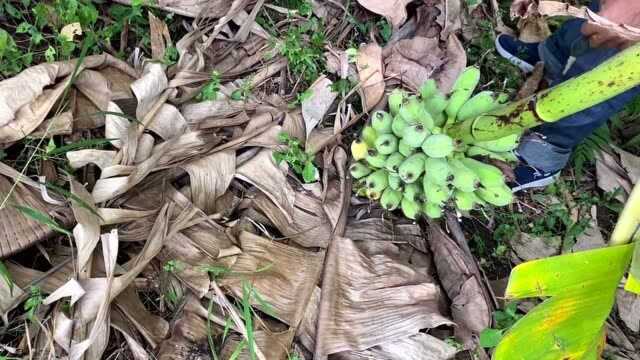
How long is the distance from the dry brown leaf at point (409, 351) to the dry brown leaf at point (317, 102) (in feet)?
1.69

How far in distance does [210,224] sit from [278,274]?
0.58 ft

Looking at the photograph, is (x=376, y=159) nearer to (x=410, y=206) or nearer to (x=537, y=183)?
(x=410, y=206)

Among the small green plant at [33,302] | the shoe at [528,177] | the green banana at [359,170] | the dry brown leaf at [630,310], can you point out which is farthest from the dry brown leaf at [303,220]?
the dry brown leaf at [630,310]

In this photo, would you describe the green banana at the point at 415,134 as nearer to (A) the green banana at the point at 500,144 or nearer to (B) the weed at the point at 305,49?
(A) the green banana at the point at 500,144

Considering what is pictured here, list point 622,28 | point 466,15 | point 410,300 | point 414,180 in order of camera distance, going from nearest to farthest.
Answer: point 622,28 → point 414,180 → point 410,300 → point 466,15

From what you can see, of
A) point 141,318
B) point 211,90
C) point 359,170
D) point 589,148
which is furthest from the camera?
point 589,148

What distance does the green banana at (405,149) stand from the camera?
1.17m

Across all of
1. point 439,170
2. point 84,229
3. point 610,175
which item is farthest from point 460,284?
point 84,229

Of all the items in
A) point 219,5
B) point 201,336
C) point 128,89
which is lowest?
point 201,336

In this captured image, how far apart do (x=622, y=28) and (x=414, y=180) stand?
1.58ft

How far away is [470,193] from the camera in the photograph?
1.22m

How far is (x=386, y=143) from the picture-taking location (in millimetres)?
1189

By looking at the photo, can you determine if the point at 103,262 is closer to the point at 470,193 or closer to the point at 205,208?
the point at 205,208

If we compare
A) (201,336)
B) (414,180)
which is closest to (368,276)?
(414,180)
